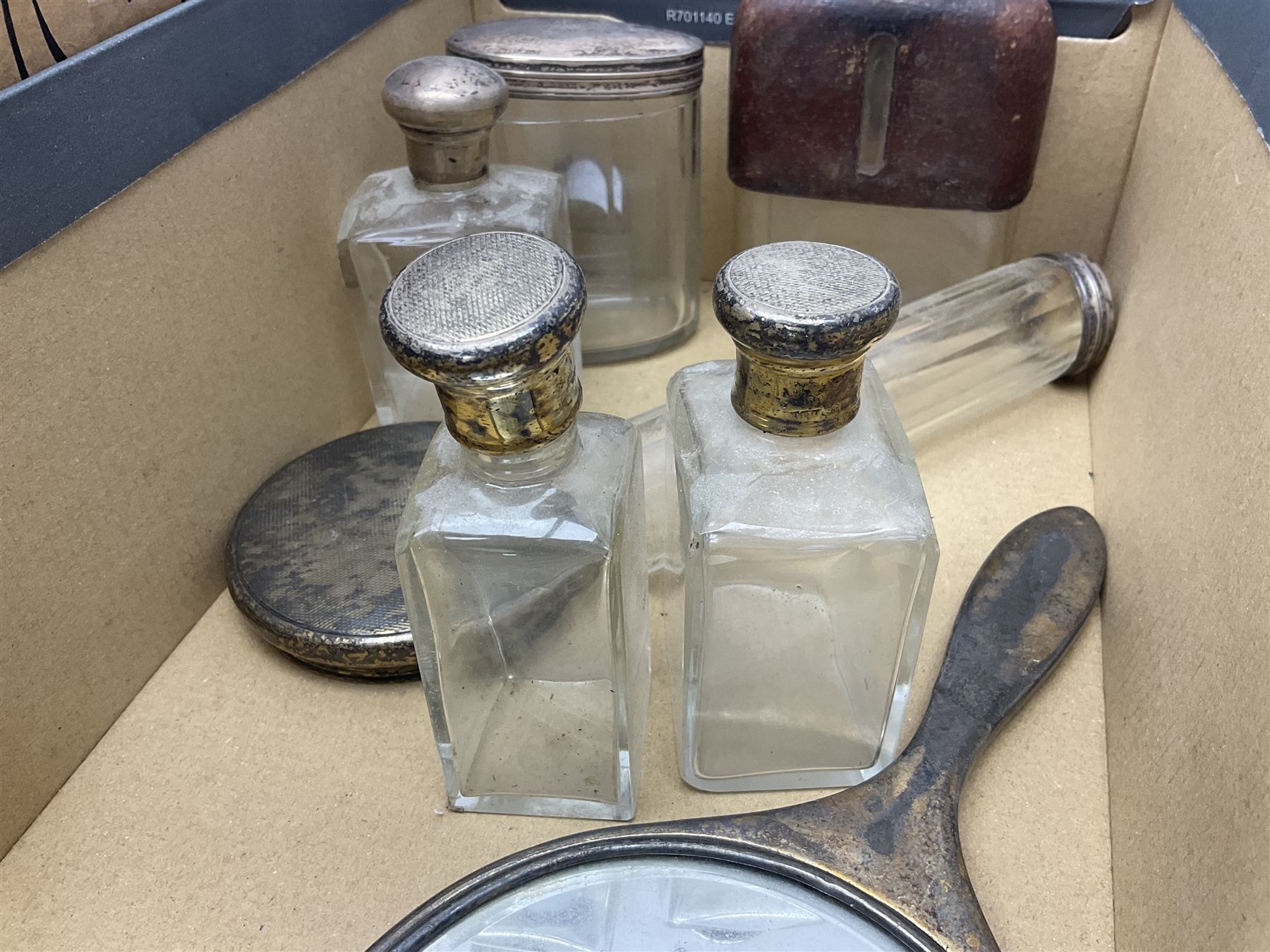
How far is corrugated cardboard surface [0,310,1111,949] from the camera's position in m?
0.33

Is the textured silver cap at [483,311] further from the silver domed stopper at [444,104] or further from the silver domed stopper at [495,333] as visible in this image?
the silver domed stopper at [444,104]

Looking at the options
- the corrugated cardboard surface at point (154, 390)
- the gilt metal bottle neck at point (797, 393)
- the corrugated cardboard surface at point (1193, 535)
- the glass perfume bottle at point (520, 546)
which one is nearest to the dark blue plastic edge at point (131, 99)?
the corrugated cardboard surface at point (154, 390)

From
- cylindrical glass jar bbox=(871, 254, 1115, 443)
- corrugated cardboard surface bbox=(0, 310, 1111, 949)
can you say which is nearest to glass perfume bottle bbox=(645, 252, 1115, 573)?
cylindrical glass jar bbox=(871, 254, 1115, 443)

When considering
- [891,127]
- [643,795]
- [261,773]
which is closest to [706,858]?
[643,795]

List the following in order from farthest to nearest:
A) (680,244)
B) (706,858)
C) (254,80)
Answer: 1. (680,244)
2. (254,80)
3. (706,858)

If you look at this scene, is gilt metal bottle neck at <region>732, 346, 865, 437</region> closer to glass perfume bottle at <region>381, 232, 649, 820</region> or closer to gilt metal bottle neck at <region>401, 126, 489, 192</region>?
glass perfume bottle at <region>381, 232, 649, 820</region>

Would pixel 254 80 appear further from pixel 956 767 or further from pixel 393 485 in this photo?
pixel 956 767

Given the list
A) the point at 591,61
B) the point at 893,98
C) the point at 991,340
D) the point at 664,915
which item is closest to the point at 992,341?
the point at 991,340

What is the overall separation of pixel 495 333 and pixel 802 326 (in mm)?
85

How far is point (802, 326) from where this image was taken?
275 millimetres

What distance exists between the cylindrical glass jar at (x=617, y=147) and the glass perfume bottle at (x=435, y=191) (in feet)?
0.12

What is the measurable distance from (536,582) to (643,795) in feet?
0.32

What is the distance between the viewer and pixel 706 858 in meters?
0.30

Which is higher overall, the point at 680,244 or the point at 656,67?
the point at 656,67
